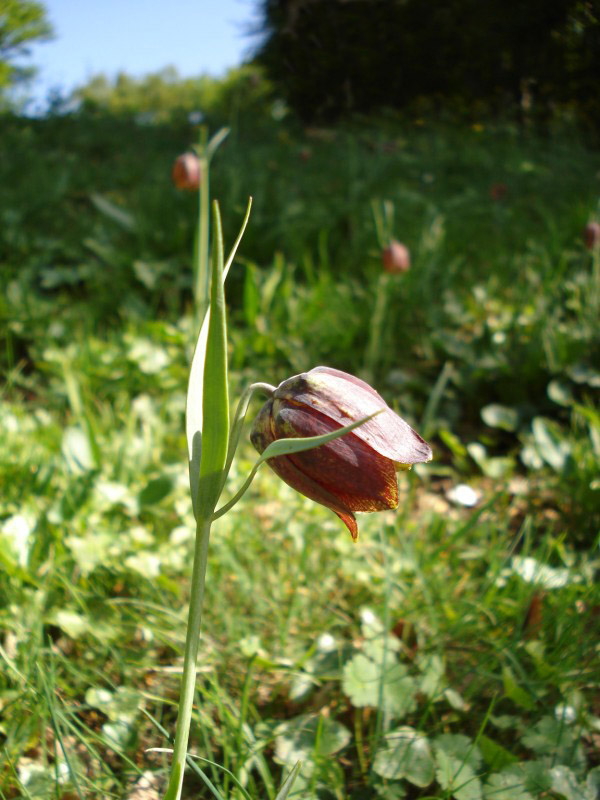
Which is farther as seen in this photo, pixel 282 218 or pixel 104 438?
pixel 282 218

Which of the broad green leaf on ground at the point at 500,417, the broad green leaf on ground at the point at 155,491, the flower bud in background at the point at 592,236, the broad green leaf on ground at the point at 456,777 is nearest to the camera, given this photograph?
the broad green leaf on ground at the point at 456,777

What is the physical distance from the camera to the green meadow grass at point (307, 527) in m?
0.77

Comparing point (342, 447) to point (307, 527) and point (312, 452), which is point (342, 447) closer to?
point (312, 452)

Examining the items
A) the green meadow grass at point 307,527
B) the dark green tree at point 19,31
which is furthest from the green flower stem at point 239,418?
the dark green tree at point 19,31

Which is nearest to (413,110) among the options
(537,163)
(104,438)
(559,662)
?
(537,163)

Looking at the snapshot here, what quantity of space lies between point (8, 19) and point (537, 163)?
388 cm

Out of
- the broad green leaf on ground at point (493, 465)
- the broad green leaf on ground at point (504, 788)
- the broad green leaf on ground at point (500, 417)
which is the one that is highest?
the broad green leaf on ground at point (504, 788)

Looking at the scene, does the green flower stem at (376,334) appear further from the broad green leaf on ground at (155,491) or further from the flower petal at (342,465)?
the flower petal at (342,465)

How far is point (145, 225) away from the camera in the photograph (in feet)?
7.59

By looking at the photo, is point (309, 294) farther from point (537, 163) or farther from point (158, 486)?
point (537, 163)

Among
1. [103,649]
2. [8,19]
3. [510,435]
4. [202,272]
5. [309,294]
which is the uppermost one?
[8,19]

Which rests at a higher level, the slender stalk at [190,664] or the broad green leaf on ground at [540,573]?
the slender stalk at [190,664]

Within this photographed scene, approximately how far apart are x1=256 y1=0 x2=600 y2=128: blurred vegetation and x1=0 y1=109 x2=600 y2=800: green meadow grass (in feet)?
1.36

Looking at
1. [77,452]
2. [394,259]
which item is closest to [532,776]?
[77,452]
